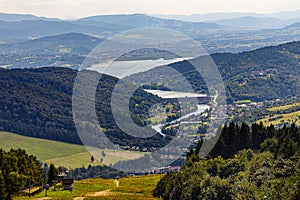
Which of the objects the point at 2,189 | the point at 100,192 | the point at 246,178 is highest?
the point at 246,178

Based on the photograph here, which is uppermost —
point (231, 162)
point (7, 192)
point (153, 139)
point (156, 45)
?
point (156, 45)

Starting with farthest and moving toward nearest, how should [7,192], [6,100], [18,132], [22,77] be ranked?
[22,77], [6,100], [18,132], [7,192]

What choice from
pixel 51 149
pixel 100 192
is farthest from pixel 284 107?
pixel 100 192

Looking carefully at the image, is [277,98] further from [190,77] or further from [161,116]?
[161,116]

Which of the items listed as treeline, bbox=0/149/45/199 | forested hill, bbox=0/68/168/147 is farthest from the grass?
treeline, bbox=0/149/45/199

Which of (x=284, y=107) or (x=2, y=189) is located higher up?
(x=2, y=189)

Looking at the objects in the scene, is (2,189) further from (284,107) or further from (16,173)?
(284,107)

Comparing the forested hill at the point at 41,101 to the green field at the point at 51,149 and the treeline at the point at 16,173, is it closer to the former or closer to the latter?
the green field at the point at 51,149

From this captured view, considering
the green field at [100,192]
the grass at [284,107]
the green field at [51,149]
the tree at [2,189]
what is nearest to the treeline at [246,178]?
the green field at [100,192]

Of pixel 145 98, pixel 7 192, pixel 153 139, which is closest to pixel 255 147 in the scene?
pixel 7 192
